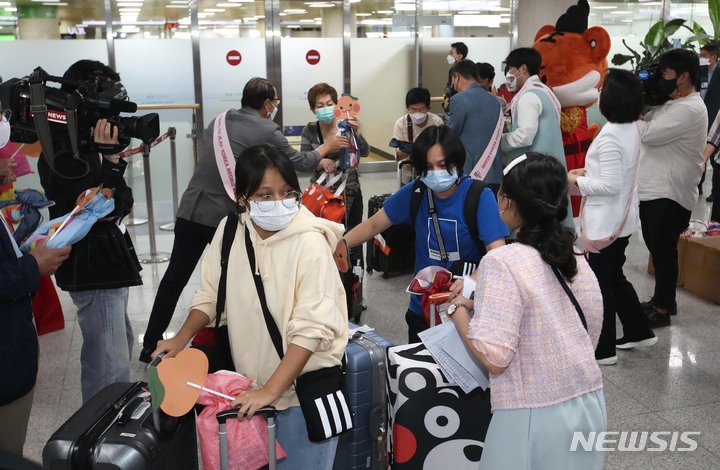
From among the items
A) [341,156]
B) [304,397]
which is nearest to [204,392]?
[304,397]

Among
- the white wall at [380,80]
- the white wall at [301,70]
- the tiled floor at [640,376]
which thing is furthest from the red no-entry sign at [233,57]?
the tiled floor at [640,376]

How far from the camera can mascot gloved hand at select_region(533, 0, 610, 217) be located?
576 cm

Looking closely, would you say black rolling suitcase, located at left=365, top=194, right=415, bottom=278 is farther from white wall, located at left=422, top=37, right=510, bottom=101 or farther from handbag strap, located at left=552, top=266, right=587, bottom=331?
white wall, located at left=422, top=37, right=510, bottom=101

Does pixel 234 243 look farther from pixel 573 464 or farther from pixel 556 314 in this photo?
pixel 573 464

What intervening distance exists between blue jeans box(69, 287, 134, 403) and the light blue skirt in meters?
1.81

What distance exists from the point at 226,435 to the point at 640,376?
2873 mm

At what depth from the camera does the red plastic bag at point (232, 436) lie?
6.71ft

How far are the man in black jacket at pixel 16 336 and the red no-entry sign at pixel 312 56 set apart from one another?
8.98 metres

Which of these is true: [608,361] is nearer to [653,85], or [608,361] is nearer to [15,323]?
[653,85]

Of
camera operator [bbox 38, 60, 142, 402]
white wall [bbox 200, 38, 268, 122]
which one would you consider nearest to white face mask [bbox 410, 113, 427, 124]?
camera operator [bbox 38, 60, 142, 402]

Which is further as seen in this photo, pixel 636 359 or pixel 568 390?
pixel 636 359

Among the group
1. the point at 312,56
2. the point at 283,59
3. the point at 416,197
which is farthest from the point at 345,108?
the point at 312,56

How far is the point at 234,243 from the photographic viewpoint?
2.31 m

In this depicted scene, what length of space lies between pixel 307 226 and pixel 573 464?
3.29ft
